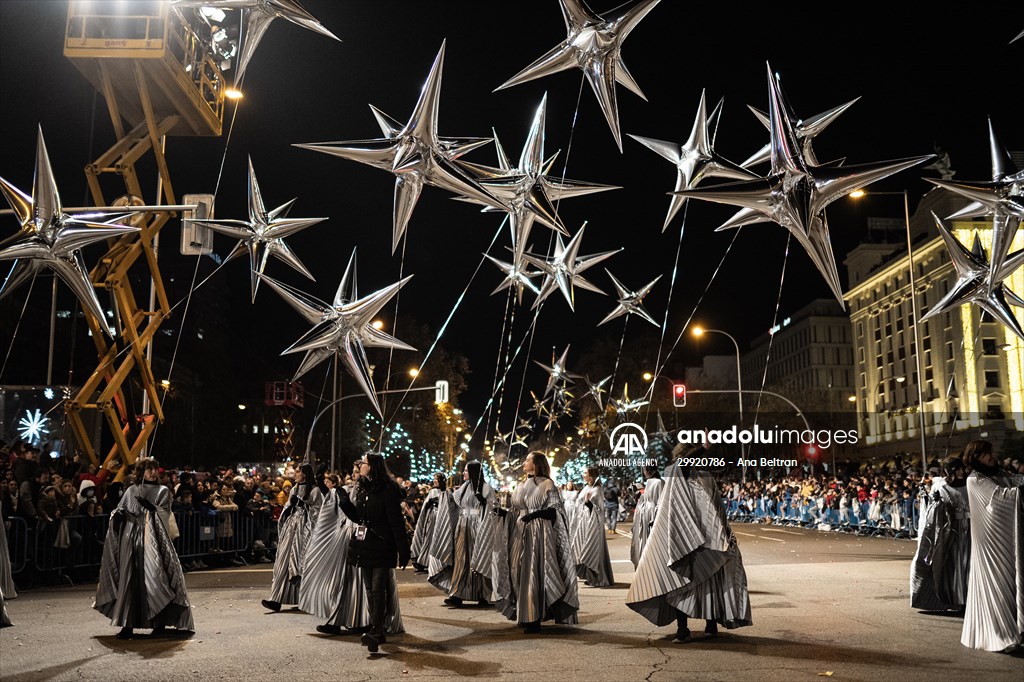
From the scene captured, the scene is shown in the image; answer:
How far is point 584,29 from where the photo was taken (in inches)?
390

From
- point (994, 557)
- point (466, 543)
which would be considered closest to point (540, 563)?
point (466, 543)

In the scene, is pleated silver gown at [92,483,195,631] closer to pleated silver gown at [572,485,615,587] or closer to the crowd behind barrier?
the crowd behind barrier

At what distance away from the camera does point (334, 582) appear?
413 inches

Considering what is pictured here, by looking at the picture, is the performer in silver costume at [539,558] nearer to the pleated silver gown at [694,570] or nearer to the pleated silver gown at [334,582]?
the pleated silver gown at [694,570]

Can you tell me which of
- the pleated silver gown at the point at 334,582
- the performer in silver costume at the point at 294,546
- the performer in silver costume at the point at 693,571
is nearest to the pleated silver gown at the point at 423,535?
the performer in silver costume at the point at 294,546

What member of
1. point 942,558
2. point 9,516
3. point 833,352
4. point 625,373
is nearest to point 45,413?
point 9,516

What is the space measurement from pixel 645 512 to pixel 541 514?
195 inches

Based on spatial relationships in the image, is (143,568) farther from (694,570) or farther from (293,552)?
(694,570)

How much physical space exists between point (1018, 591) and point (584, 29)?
265 inches

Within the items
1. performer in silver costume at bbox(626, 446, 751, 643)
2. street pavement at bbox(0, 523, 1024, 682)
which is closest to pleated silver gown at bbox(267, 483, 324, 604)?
street pavement at bbox(0, 523, 1024, 682)

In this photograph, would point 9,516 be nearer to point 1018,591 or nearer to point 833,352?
point 1018,591


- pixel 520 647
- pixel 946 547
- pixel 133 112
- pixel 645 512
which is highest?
pixel 133 112

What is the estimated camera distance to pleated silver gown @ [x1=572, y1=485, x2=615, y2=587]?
51.0 ft

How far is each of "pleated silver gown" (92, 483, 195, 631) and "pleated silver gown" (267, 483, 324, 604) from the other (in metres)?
2.08
